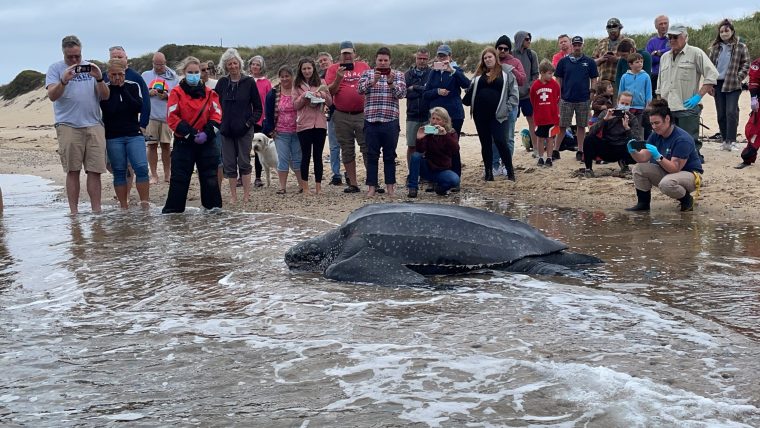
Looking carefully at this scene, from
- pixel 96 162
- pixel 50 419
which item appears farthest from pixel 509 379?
pixel 96 162

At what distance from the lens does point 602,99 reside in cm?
836

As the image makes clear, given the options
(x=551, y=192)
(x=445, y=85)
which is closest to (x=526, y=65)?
(x=445, y=85)

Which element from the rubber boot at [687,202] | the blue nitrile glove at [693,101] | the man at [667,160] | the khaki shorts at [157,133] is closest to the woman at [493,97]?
the blue nitrile glove at [693,101]

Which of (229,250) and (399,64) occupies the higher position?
(399,64)

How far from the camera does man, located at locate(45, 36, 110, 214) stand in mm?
6418

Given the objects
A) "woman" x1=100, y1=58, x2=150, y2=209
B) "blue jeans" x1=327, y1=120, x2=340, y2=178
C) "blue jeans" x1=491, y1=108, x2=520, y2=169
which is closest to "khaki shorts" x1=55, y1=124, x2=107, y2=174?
"woman" x1=100, y1=58, x2=150, y2=209

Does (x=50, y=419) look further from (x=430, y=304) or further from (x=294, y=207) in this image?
(x=294, y=207)

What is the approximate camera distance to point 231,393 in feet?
8.82

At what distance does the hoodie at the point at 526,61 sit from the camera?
355 inches

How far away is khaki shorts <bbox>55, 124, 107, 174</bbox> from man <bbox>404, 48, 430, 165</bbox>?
3.29 metres

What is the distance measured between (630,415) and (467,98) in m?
6.16

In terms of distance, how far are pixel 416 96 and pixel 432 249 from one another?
4.06 m

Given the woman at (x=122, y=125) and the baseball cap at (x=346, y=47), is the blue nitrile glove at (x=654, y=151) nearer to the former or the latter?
the baseball cap at (x=346, y=47)

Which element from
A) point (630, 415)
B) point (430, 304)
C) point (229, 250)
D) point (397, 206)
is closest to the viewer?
point (630, 415)
